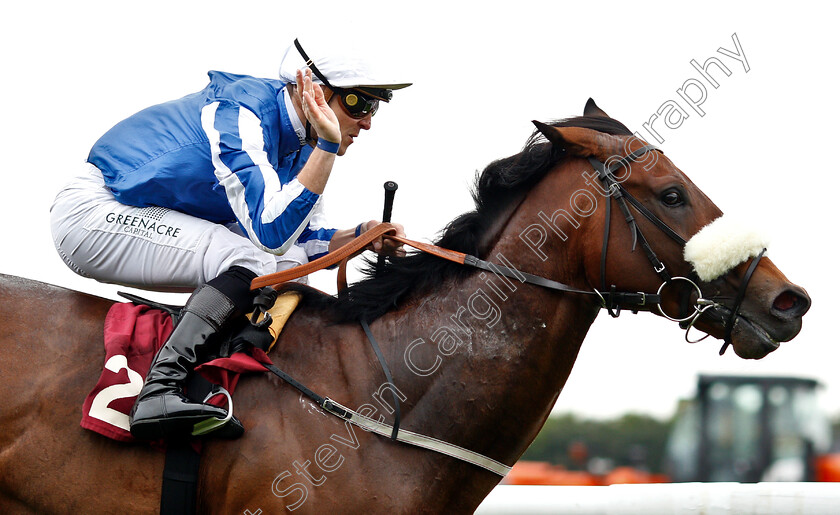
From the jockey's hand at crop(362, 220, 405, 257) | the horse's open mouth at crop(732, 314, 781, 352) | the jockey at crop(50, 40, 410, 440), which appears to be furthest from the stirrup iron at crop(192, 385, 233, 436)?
the horse's open mouth at crop(732, 314, 781, 352)

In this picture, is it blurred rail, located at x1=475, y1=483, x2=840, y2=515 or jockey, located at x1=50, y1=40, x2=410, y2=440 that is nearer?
jockey, located at x1=50, y1=40, x2=410, y2=440

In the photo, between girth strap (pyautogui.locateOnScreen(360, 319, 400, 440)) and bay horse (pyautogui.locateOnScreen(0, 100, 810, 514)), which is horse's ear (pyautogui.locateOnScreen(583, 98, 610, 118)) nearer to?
bay horse (pyautogui.locateOnScreen(0, 100, 810, 514))

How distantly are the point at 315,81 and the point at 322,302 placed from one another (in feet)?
3.21

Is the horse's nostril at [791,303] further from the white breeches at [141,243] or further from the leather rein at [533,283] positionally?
the white breeches at [141,243]

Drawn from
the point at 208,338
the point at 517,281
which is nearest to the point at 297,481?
the point at 208,338

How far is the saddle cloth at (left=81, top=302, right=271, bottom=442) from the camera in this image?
3221 mm

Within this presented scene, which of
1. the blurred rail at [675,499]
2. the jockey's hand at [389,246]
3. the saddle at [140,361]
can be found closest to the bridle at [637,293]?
the jockey's hand at [389,246]

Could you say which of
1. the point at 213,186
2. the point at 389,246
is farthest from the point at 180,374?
the point at 389,246

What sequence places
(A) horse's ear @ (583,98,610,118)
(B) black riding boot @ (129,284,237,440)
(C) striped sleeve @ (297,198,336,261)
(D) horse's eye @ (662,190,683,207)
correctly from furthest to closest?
(C) striped sleeve @ (297,198,336,261) < (A) horse's ear @ (583,98,610,118) < (D) horse's eye @ (662,190,683,207) < (B) black riding boot @ (129,284,237,440)

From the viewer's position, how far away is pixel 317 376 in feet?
11.3

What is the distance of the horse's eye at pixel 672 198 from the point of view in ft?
11.4

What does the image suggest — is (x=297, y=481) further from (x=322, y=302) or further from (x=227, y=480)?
(x=322, y=302)

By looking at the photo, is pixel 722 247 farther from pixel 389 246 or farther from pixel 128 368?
pixel 128 368

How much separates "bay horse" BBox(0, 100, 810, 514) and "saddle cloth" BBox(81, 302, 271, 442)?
0.08 m
